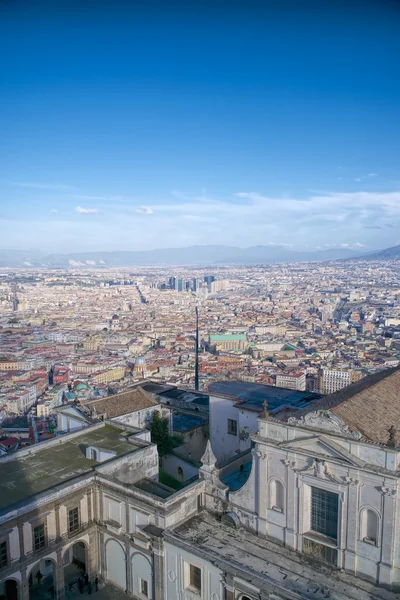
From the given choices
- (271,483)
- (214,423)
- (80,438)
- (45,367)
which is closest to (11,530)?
(80,438)

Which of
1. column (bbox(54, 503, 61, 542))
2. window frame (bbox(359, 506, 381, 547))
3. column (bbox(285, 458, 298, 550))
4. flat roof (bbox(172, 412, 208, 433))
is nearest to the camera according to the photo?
window frame (bbox(359, 506, 381, 547))

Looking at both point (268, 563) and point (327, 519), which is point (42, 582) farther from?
point (327, 519)

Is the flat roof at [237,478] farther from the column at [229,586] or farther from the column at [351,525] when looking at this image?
the column at [351,525]

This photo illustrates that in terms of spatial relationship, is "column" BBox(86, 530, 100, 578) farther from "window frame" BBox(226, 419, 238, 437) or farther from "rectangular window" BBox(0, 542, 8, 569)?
"window frame" BBox(226, 419, 238, 437)

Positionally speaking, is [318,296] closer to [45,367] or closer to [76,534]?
[45,367]

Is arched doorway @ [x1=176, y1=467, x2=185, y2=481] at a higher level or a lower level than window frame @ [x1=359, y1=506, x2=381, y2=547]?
lower

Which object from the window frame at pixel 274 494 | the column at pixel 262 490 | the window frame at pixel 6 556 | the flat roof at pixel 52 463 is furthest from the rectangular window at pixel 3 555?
the window frame at pixel 274 494

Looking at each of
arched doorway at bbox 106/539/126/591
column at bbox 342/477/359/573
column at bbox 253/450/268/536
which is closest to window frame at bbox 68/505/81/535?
arched doorway at bbox 106/539/126/591
